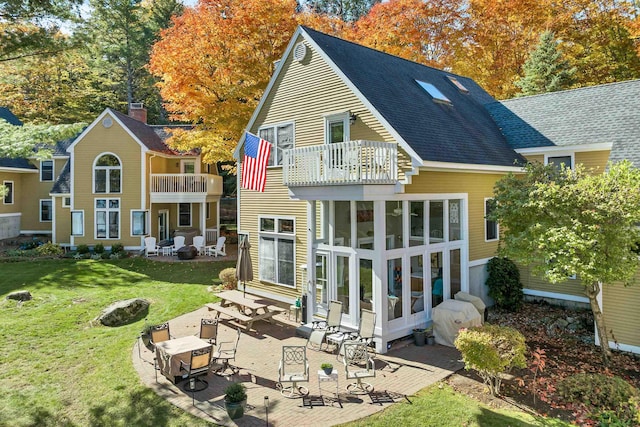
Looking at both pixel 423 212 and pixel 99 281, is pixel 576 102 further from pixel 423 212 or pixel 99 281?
pixel 99 281

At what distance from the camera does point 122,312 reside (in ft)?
46.9

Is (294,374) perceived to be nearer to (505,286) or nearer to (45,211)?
(505,286)

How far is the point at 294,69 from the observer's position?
49.7 feet

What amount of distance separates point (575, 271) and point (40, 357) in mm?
13968

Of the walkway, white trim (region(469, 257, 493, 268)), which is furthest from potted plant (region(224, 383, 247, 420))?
white trim (region(469, 257, 493, 268))

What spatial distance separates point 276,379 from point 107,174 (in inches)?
889

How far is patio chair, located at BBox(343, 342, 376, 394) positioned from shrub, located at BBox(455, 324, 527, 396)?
2155 millimetres

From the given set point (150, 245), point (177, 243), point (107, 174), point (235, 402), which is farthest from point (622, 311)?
point (107, 174)

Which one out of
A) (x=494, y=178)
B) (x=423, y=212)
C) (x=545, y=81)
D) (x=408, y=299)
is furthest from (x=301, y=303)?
(x=545, y=81)

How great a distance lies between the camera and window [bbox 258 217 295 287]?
1521 cm

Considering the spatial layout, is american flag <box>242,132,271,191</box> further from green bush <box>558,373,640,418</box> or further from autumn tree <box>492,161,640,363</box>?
green bush <box>558,373,640,418</box>

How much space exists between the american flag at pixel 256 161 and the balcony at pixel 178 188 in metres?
14.1

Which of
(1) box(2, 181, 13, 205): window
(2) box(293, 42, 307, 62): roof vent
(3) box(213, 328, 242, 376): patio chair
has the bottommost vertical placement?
(3) box(213, 328, 242, 376): patio chair

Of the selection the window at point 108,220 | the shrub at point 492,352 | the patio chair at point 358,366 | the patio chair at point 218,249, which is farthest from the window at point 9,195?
the shrub at point 492,352
